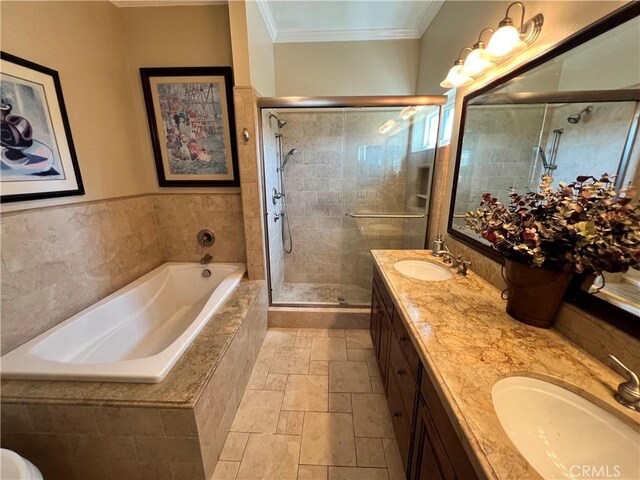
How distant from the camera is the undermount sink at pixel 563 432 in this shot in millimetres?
603

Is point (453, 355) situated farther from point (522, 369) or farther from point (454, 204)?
point (454, 204)

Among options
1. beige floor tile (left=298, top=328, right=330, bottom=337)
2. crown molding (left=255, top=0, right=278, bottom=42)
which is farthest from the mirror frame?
crown molding (left=255, top=0, right=278, bottom=42)

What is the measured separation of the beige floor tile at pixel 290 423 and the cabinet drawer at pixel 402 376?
0.63 metres

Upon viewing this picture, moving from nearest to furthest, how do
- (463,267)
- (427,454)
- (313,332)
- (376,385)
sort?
(427,454) → (463,267) → (376,385) → (313,332)

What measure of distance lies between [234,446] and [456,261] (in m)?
1.70

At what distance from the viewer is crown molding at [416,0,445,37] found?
2.01 m

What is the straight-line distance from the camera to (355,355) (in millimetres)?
2100

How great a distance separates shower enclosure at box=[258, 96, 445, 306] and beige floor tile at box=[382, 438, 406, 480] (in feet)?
3.88

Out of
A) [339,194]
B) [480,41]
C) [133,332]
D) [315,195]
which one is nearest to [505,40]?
[480,41]

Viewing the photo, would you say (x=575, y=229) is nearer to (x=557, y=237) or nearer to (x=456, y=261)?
(x=557, y=237)

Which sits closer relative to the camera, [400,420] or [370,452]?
[400,420]

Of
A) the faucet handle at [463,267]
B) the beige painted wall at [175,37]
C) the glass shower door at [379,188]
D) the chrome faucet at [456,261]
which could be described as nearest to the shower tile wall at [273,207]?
the beige painted wall at [175,37]

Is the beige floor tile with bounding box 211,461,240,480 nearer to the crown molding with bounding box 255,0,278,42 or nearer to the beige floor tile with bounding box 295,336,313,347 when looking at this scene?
the beige floor tile with bounding box 295,336,313,347

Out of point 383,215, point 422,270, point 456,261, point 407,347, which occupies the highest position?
point 383,215
